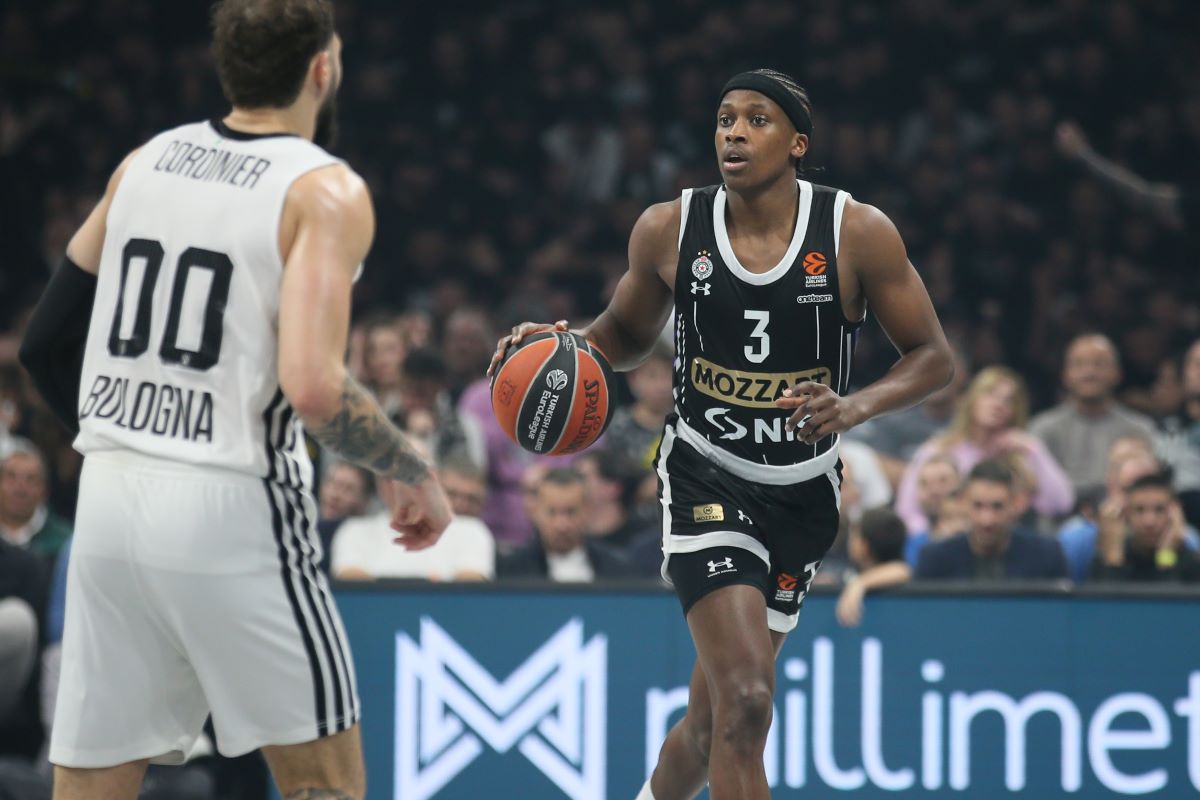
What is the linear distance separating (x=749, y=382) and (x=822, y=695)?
95.4 inches

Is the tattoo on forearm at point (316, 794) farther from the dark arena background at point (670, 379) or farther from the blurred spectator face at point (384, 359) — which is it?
the blurred spectator face at point (384, 359)

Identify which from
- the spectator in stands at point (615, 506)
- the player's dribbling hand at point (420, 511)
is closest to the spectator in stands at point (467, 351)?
the spectator in stands at point (615, 506)

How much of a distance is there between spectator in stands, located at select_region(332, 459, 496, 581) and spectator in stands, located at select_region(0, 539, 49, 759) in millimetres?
1287

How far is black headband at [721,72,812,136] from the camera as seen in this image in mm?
4758

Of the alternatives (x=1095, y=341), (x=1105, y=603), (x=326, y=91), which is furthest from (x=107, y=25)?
(x=326, y=91)

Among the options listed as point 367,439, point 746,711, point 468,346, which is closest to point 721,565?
point 746,711

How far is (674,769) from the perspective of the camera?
503cm

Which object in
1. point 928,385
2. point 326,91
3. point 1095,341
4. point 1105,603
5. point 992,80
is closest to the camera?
point 326,91

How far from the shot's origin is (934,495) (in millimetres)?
7949

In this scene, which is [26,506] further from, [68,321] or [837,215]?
[837,215]

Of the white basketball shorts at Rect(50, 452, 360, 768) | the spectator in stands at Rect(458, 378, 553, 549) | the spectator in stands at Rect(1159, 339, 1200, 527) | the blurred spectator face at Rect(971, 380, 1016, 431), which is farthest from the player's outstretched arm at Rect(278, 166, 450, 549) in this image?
the spectator in stands at Rect(1159, 339, 1200, 527)

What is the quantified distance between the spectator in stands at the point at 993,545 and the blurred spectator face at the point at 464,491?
2.09m

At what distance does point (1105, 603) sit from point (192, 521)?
4555 millimetres

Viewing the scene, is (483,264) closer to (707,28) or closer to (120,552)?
(707,28)
